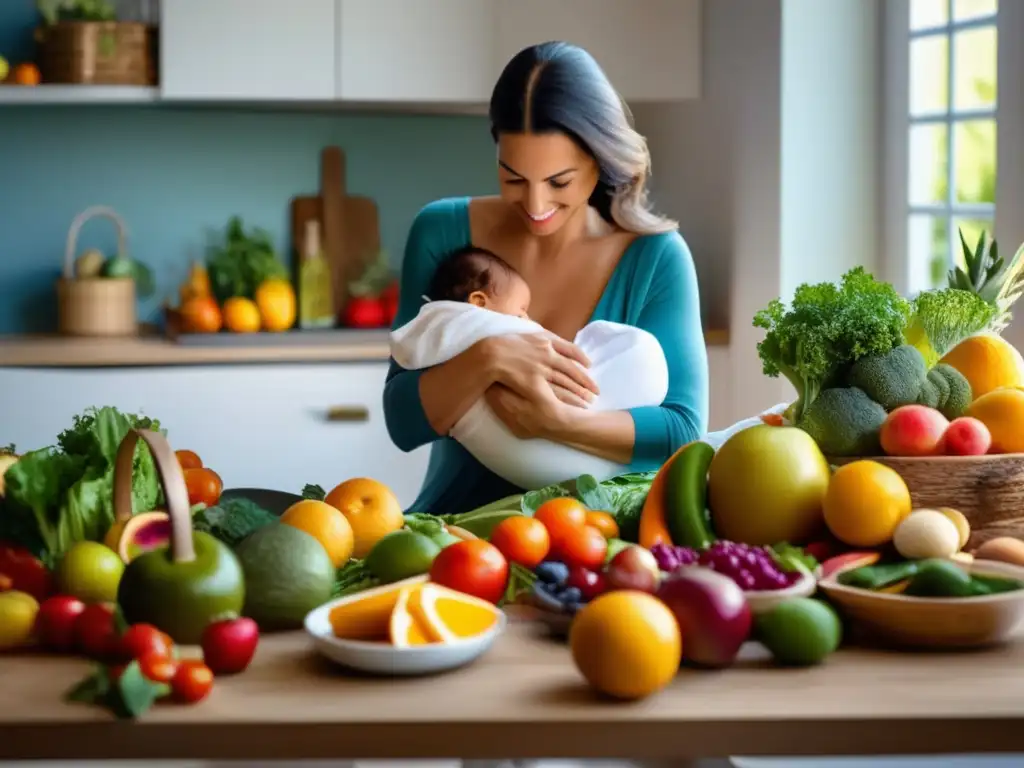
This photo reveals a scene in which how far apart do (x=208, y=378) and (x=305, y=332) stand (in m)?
0.33

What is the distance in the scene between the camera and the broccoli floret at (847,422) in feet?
4.65

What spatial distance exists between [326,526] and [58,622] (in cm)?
29

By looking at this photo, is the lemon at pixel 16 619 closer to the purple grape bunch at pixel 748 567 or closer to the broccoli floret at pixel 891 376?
the purple grape bunch at pixel 748 567

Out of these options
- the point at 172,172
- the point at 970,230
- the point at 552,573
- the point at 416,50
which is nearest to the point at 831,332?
the point at 552,573

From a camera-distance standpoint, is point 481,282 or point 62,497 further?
point 481,282

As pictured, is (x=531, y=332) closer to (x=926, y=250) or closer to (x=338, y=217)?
(x=926, y=250)

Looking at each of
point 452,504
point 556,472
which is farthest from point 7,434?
point 556,472

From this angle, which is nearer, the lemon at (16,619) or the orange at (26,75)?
the lemon at (16,619)

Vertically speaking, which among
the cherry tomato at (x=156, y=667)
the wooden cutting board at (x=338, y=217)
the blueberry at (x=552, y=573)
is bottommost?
the cherry tomato at (x=156, y=667)

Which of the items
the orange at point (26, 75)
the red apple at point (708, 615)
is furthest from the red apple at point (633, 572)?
the orange at point (26, 75)

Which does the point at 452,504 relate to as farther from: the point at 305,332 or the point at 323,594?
the point at 305,332

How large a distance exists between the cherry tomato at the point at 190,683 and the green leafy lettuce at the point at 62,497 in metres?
0.31

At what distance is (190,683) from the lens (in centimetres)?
105

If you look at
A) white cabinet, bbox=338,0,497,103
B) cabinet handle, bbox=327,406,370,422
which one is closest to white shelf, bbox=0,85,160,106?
white cabinet, bbox=338,0,497,103
